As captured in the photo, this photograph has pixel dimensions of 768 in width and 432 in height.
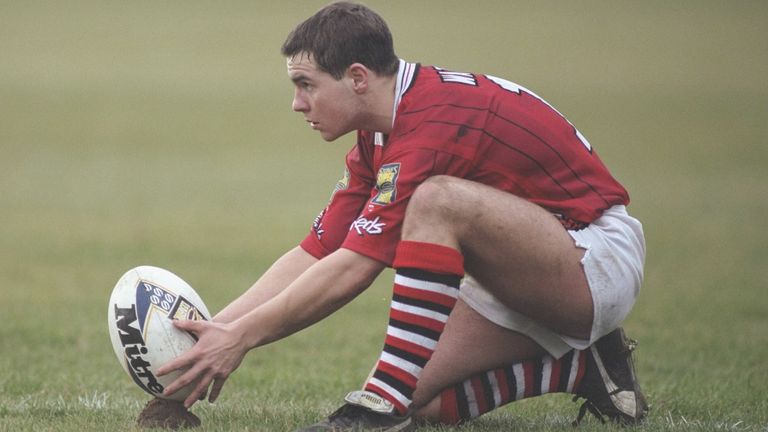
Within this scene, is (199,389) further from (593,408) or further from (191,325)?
(593,408)

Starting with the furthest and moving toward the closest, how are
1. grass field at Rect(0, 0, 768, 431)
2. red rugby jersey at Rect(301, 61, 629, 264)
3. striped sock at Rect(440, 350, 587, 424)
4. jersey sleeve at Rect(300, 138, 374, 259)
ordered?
grass field at Rect(0, 0, 768, 431) < jersey sleeve at Rect(300, 138, 374, 259) < striped sock at Rect(440, 350, 587, 424) < red rugby jersey at Rect(301, 61, 629, 264)

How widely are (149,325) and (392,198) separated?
111 cm

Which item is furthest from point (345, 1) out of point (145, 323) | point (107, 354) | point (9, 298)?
point (9, 298)

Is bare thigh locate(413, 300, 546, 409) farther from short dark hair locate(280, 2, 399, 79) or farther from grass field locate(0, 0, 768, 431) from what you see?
short dark hair locate(280, 2, 399, 79)

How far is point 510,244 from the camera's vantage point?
4.45m

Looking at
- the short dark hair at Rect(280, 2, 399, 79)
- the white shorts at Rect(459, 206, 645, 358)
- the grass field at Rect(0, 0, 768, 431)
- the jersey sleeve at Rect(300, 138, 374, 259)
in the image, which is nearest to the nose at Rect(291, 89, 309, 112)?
the short dark hair at Rect(280, 2, 399, 79)

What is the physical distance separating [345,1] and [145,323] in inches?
60.2

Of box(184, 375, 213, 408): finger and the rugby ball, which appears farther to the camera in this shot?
the rugby ball

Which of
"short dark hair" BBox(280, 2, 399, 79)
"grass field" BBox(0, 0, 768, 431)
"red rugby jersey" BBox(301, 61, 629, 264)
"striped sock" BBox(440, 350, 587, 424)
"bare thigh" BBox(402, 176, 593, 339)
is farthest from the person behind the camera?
"grass field" BBox(0, 0, 768, 431)

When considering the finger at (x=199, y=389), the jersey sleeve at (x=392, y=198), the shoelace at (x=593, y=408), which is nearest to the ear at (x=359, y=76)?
the jersey sleeve at (x=392, y=198)

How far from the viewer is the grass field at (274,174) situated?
6402 millimetres

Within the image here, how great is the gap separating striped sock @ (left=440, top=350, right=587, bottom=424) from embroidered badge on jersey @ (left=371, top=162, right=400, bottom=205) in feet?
3.34

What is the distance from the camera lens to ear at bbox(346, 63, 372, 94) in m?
4.55

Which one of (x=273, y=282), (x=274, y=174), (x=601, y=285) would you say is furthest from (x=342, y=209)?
(x=274, y=174)
